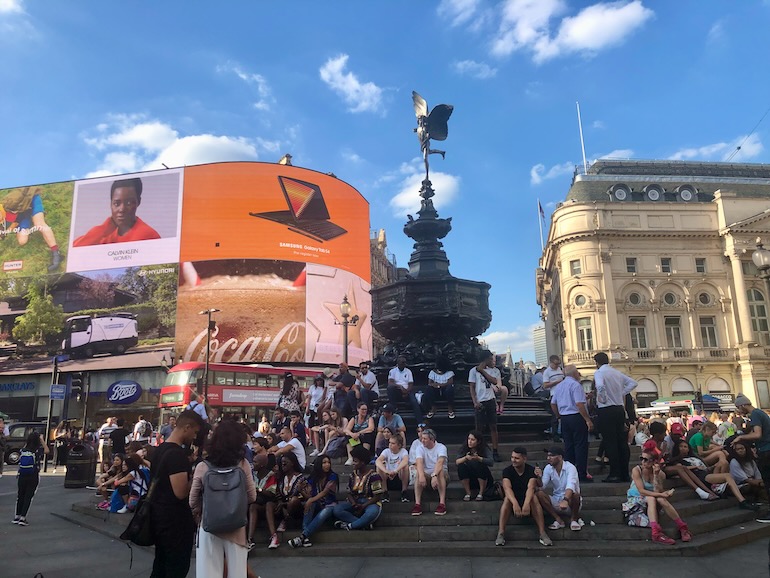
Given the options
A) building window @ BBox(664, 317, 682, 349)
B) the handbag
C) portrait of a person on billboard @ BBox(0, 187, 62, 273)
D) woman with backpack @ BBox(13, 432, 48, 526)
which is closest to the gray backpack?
the handbag

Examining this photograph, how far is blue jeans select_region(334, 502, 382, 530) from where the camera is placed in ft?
23.1

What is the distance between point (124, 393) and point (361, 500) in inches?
1624

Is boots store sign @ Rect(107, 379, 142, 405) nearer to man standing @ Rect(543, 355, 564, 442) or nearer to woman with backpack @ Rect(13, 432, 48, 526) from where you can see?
woman with backpack @ Rect(13, 432, 48, 526)

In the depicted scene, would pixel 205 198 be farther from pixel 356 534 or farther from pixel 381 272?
pixel 356 534

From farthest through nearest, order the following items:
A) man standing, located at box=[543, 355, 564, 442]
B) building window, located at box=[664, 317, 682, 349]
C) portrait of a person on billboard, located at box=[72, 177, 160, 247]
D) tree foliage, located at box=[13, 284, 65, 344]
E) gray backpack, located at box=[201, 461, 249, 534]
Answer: tree foliage, located at box=[13, 284, 65, 344], portrait of a person on billboard, located at box=[72, 177, 160, 247], building window, located at box=[664, 317, 682, 349], man standing, located at box=[543, 355, 564, 442], gray backpack, located at box=[201, 461, 249, 534]

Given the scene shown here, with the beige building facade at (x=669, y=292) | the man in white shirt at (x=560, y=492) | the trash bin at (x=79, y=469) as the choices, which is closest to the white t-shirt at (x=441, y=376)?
the man in white shirt at (x=560, y=492)

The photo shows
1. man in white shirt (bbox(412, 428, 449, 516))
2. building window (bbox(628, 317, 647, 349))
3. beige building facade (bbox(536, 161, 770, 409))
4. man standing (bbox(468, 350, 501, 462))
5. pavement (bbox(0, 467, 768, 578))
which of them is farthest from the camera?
building window (bbox(628, 317, 647, 349))

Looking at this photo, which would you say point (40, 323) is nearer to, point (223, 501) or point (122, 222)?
point (122, 222)

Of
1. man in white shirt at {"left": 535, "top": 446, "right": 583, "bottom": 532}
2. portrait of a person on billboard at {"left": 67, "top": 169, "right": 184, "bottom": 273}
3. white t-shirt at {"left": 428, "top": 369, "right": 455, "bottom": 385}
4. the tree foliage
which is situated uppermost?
portrait of a person on billboard at {"left": 67, "top": 169, "right": 184, "bottom": 273}

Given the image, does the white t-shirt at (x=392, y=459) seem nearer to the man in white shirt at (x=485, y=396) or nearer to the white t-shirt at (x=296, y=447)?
the white t-shirt at (x=296, y=447)

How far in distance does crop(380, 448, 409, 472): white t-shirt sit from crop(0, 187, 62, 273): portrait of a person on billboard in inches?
1975

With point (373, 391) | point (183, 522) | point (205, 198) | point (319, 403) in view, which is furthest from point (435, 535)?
point (205, 198)

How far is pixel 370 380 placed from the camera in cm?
1179

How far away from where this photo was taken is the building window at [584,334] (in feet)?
154
